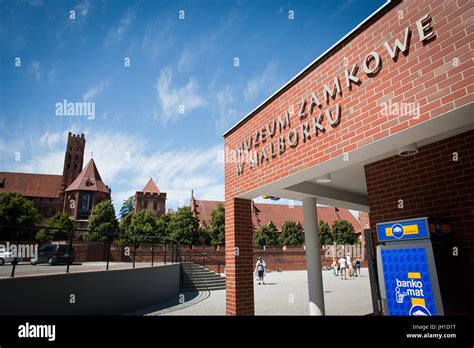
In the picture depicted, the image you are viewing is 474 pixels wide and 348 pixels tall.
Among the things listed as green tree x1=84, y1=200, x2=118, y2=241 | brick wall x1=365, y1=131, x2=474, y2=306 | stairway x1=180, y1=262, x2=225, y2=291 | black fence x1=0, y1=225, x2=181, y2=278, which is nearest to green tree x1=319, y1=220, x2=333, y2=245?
stairway x1=180, y1=262, x2=225, y2=291

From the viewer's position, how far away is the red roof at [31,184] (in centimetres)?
7206

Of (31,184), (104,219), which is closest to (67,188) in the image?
(31,184)

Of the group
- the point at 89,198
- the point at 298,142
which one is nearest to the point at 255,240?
the point at 89,198

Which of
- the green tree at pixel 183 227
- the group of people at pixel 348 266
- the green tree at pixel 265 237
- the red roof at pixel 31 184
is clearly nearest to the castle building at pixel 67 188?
the red roof at pixel 31 184

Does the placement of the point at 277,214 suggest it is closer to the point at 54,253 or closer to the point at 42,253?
the point at 54,253

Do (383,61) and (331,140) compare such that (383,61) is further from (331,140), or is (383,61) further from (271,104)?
(271,104)

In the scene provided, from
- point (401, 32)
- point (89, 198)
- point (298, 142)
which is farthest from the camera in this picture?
point (89, 198)

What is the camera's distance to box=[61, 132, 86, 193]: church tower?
7862 centimetres

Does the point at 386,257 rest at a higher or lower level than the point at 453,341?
higher

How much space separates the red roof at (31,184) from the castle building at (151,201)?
2135 centimetres

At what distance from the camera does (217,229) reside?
46.4 meters

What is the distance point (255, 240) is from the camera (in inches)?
1960

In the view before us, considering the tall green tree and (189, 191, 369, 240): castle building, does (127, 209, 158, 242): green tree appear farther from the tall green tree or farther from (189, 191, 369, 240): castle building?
the tall green tree

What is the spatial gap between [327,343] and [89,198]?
7434 centimetres
